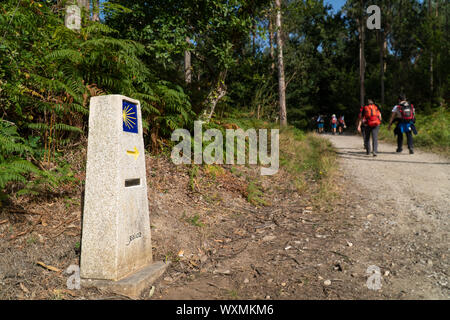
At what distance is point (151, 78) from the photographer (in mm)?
5984

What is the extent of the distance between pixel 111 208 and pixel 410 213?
15.7 feet

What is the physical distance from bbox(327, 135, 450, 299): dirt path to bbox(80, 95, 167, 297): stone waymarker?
8.83ft

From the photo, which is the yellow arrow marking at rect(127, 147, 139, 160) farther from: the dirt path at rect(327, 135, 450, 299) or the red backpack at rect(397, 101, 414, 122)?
the red backpack at rect(397, 101, 414, 122)

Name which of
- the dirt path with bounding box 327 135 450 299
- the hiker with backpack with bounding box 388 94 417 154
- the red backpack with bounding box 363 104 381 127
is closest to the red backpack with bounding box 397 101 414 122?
the hiker with backpack with bounding box 388 94 417 154

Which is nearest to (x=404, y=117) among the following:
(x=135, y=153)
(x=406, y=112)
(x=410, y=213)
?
(x=406, y=112)

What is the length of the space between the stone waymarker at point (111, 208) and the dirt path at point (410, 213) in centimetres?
269

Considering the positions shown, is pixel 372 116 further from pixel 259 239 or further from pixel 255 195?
pixel 259 239

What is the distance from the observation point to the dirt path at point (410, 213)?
3.06 m

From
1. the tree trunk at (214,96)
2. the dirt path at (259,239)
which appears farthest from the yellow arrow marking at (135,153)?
the tree trunk at (214,96)

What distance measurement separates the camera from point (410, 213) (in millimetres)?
4953

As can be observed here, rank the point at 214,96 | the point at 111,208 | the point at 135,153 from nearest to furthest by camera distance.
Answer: the point at 111,208 → the point at 135,153 → the point at 214,96

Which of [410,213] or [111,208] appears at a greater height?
[111,208]

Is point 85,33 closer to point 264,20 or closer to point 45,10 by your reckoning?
point 45,10
